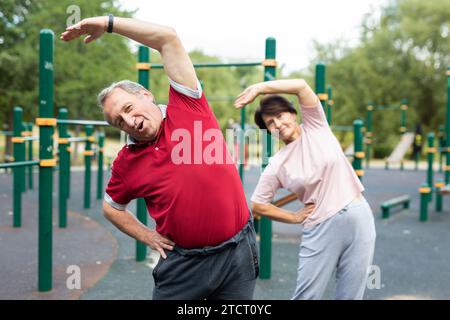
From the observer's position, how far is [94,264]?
200 inches

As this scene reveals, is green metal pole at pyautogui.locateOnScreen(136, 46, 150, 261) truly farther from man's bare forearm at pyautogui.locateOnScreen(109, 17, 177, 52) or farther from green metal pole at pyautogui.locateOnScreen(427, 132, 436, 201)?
green metal pole at pyautogui.locateOnScreen(427, 132, 436, 201)

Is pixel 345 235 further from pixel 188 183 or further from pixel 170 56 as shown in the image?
pixel 170 56

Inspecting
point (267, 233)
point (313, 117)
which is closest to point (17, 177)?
point (267, 233)

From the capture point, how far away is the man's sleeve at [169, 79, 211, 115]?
1.90m

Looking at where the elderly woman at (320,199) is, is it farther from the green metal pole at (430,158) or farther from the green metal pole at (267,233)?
the green metal pole at (430,158)

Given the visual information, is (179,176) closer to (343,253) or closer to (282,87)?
(282,87)

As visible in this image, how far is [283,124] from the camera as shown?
2.61 m

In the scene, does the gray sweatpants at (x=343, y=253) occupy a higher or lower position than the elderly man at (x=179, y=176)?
lower

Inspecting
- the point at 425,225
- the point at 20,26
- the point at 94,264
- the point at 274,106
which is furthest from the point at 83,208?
the point at 20,26

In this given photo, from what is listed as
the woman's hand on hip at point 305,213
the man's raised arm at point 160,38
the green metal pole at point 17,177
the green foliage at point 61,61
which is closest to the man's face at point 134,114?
the man's raised arm at point 160,38

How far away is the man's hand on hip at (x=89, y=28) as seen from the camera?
1.88m

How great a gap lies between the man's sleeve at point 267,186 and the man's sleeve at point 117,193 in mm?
850
